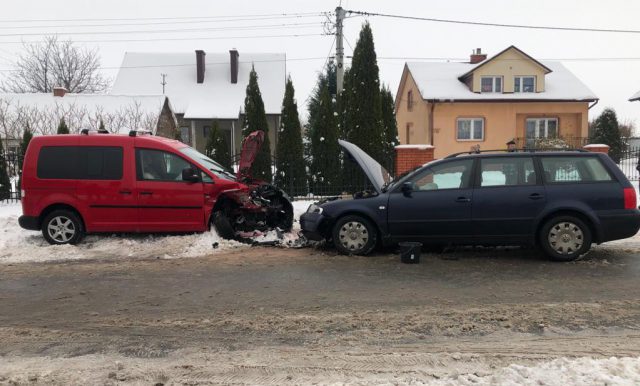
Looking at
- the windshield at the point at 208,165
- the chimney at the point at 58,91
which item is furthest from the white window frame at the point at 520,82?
the chimney at the point at 58,91

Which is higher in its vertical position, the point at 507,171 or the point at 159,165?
the point at 159,165

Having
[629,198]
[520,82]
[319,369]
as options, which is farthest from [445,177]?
[520,82]

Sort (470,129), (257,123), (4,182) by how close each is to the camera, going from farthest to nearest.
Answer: (470,129) → (257,123) → (4,182)

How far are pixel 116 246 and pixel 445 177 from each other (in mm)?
5518

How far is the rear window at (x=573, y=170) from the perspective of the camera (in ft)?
23.3

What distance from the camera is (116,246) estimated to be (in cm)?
833

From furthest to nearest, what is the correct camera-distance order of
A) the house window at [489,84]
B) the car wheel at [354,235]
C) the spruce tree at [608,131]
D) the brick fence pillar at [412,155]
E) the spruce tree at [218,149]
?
1. the spruce tree at [608,131]
2. the house window at [489,84]
3. the spruce tree at [218,149]
4. the brick fence pillar at [412,155]
5. the car wheel at [354,235]

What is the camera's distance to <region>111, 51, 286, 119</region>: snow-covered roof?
3597 cm

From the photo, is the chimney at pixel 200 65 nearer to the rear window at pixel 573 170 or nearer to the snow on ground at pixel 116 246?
the snow on ground at pixel 116 246

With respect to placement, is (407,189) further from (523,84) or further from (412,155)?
(523,84)

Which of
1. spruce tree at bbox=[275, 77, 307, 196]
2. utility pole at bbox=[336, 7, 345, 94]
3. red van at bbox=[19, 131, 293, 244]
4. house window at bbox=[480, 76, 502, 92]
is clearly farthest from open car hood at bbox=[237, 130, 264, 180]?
house window at bbox=[480, 76, 502, 92]

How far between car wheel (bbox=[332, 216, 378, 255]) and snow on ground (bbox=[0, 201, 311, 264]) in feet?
4.30

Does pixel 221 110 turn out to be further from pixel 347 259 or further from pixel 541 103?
pixel 347 259

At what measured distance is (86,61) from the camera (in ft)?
144
